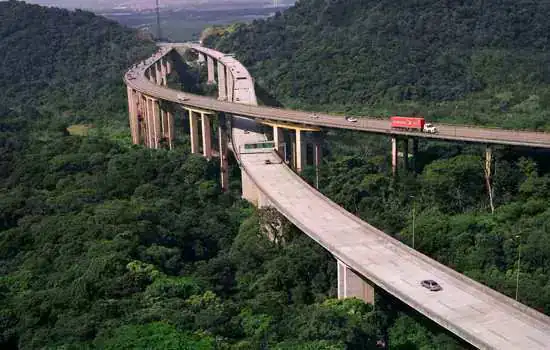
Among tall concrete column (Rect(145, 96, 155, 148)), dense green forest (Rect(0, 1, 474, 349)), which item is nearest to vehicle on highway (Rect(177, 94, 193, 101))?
dense green forest (Rect(0, 1, 474, 349))

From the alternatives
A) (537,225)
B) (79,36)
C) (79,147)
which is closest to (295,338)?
(537,225)

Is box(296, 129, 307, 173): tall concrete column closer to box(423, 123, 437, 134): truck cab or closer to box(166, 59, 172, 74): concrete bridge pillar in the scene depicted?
box(423, 123, 437, 134): truck cab

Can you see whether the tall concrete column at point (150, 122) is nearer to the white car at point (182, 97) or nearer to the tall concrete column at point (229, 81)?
the white car at point (182, 97)

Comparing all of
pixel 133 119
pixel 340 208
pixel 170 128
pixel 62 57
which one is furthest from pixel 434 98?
pixel 62 57

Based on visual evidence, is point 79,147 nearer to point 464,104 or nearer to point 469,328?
point 464,104

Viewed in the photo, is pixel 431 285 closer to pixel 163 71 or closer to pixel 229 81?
pixel 229 81

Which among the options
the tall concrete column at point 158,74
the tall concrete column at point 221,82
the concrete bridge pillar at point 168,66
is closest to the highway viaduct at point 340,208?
the tall concrete column at point 221,82
